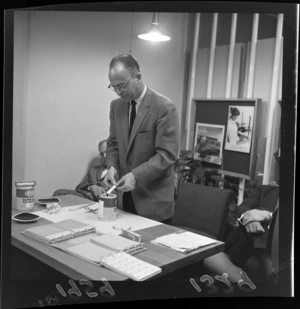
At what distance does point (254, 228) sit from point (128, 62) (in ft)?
2.43

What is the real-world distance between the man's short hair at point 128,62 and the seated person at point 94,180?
0.28 m

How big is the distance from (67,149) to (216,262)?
655mm

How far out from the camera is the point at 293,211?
133cm

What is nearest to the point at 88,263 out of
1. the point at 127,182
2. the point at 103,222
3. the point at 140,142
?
the point at 103,222

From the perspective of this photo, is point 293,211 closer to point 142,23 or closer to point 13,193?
point 142,23

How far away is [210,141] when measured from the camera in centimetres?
142

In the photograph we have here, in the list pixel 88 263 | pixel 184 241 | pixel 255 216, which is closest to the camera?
pixel 88 263

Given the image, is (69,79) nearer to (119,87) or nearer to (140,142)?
(119,87)

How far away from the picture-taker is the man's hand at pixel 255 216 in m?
1.35

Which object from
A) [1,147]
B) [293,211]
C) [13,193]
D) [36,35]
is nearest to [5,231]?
[13,193]

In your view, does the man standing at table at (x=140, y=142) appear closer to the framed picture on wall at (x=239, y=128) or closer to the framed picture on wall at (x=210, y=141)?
the framed picture on wall at (x=210, y=141)

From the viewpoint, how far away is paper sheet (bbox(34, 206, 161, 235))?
1.32 meters

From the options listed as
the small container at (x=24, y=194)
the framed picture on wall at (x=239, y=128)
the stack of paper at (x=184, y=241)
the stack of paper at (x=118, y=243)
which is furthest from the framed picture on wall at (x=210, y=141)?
the small container at (x=24, y=194)

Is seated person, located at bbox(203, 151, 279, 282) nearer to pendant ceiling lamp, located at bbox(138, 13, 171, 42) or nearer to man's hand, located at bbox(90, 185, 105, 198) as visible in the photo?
man's hand, located at bbox(90, 185, 105, 198)
